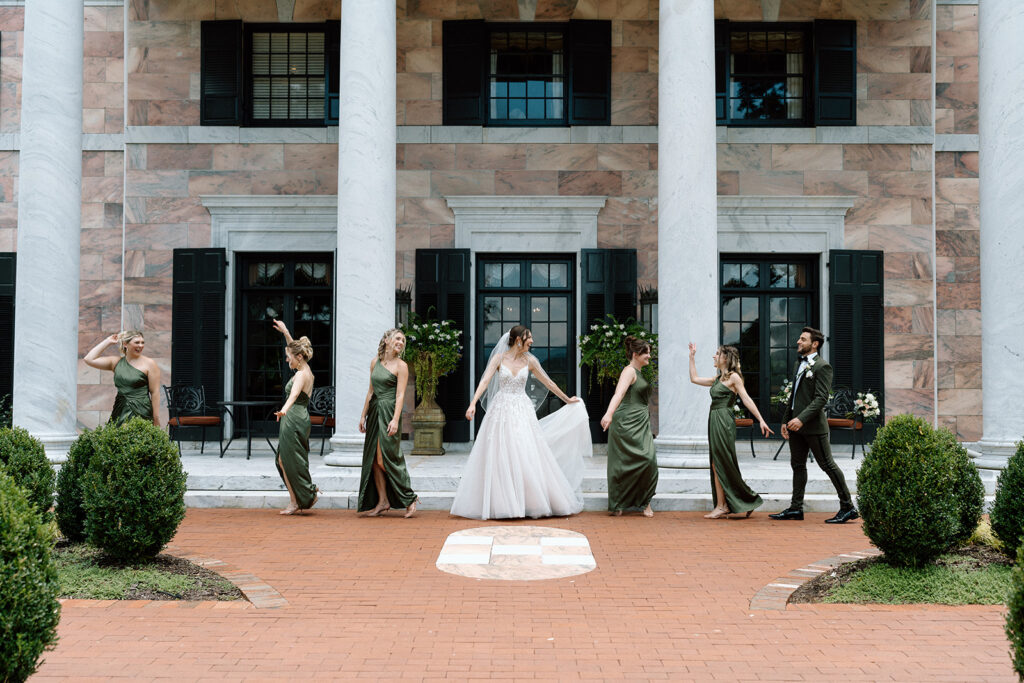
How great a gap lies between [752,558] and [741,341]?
24.4ft

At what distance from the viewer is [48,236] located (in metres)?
10.9

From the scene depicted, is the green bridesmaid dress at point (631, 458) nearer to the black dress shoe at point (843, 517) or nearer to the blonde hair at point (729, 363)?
the blonde hair at point (729, 363)

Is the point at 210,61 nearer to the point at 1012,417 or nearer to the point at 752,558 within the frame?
the point at 752,558

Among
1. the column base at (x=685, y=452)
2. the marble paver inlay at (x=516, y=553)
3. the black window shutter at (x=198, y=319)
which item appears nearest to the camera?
the marble paver inlay at (x=516, y=553)

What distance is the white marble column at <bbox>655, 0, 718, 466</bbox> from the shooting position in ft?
35.0

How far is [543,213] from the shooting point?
14406 mm

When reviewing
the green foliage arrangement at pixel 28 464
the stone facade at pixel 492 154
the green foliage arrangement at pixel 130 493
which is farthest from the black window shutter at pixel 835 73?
the green foliage arrangement at pixel 28 464

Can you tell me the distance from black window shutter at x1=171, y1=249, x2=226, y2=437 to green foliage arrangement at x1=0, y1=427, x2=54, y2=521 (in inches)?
259

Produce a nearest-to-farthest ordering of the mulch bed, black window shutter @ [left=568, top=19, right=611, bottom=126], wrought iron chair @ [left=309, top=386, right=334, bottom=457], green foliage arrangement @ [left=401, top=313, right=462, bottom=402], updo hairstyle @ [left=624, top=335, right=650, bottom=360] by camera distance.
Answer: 1. the mulch bed
2. updo hairstyle @ [left=624, top=335, right=650, bottom=360]
3. green foliage arrangement @ [left=401, top=313, right=462, bottom=402]
4. wrought iron chair @ [left=309, top=386, right=334, bottom=457]
5. black window shutter @ [left=568, top=19, right=611, bottom=126]

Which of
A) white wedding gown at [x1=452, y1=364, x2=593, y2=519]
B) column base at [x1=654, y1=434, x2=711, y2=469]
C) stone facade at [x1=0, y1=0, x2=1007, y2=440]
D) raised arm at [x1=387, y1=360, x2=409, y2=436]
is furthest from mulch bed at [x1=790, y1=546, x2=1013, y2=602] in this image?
stone facade at [x1=0, y1=0, x2=1007, y2=440]

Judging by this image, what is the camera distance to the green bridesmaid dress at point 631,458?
966 cm

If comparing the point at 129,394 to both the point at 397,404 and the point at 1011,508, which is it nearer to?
the point at 397,404

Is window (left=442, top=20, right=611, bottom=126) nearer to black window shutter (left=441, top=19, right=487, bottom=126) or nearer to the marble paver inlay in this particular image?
black window shutter (left=441, top=19, right=487, bottom=126)

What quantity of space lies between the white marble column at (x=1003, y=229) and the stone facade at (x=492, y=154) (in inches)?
167
